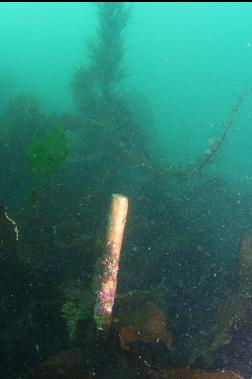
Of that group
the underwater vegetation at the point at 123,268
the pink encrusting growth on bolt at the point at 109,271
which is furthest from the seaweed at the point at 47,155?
the pink encrusting growth on bolt at the point at 109,271

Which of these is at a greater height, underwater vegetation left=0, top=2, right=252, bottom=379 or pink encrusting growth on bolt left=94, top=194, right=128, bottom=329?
pink encrusting growth on bolt left=94, top=194, right=128, bottom=329

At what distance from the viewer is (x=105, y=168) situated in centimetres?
704

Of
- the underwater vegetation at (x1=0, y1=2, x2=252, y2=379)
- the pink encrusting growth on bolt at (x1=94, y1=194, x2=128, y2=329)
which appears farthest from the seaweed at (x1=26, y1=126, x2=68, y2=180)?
the pink encrusting growth on bolt at (x1=94, y1=194, x2=128, y2=329)

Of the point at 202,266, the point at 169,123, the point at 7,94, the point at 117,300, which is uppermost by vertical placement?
the point at 117,300

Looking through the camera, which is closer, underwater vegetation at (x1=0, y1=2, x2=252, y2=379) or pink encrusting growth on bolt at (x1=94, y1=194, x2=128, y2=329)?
pink encrusting growth on bolt at (x1=94, y1=194, x2=128, y2=329)

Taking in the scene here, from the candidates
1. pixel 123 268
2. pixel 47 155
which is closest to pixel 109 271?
pixel 123 268

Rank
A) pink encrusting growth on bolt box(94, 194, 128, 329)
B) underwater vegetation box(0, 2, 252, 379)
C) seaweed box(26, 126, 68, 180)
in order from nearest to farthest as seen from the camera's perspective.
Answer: pink encrusting growth on bolt box(94, 194, 128, 329) → underwater vegetation box(0, 2, 252, 379) → seaweed box(26, 126, 68, 180)

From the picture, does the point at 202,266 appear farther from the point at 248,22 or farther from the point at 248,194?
the point at 248,22

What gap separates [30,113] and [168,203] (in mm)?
4341

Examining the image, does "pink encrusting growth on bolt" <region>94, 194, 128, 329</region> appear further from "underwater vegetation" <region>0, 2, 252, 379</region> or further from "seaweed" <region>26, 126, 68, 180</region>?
"seaweed" <region>26, 126, 68, 180</region>

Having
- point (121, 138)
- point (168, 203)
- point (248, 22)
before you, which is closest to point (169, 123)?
point (121, 138)

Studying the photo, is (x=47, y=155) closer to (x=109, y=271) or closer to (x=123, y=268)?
(x=123, y=268)

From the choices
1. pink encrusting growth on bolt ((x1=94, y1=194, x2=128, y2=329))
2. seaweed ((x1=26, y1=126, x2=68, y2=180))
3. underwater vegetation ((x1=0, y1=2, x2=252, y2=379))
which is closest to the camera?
pink encrusting growth on bolt ((x1=94, y1=194, x2=128, y2=329))

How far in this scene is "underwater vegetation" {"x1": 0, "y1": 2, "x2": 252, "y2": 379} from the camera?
2592 millimetres
